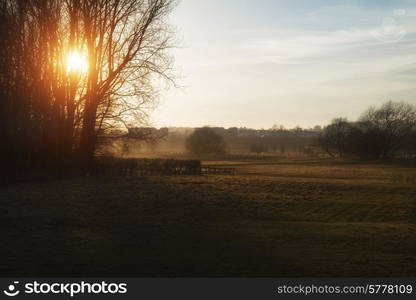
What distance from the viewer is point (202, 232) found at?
16578 millimetres

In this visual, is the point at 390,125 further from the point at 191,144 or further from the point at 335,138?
the point at 191,144

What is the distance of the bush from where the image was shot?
115 m

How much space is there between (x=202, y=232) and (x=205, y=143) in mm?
98832

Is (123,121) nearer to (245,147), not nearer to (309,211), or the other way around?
(309,211)

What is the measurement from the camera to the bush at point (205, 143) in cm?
11538

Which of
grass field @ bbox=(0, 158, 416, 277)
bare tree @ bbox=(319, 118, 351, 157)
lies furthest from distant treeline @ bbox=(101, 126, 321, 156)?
grass field @ bbox=(0, 158, 416, 277)

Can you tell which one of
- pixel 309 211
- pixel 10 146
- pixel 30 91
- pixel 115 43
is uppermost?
pixel 115 43

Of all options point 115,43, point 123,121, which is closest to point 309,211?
point 123,121

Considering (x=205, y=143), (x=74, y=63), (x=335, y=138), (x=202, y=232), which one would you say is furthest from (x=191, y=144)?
(x=202, y=232)

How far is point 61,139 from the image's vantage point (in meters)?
36.0

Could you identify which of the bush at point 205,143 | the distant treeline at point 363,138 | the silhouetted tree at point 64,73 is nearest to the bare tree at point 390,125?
the distant treeline at point 363,138

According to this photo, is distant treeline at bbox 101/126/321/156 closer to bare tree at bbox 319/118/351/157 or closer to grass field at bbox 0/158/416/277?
bare tree at bbox 319/118/351/157

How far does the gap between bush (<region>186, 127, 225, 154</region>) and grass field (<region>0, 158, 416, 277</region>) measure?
8575 centimetres

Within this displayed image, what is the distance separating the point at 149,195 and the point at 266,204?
6.22 m
